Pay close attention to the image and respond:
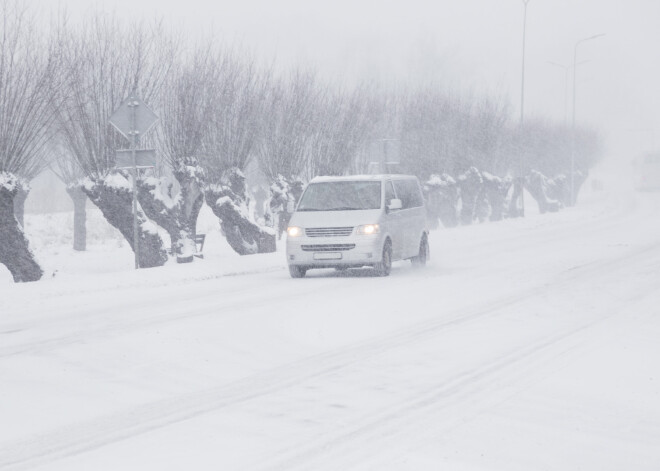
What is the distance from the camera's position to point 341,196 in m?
21.1

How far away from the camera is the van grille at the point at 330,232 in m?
20.0

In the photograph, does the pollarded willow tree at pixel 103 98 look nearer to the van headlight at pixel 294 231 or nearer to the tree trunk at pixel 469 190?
the van headlight at pixel 294 231

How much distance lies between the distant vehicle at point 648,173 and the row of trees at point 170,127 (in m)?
62.1

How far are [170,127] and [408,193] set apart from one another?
6.47 metres

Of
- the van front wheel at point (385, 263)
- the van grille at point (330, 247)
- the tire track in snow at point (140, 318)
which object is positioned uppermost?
the van grille at point (330, 247)

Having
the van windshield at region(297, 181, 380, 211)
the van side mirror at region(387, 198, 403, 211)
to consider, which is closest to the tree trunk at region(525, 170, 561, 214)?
the van windshield at region(297, 181, 380, 211)

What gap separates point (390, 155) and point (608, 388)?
999 inches

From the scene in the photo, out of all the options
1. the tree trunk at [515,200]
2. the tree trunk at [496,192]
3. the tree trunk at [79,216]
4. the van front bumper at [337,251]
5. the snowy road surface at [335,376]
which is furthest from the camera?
the tree trunk at [515,200]

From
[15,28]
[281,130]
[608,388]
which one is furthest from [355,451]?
[281,130]

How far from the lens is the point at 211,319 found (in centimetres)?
1306

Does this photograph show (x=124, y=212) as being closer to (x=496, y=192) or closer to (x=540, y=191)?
(x=496, y=192)

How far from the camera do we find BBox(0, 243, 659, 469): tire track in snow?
647 centimetres

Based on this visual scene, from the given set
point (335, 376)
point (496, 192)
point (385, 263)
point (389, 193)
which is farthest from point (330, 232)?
point (496, 192)

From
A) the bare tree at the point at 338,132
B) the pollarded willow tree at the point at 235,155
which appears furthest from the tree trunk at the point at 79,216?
the pollarded willow tree at the point at 235,155
